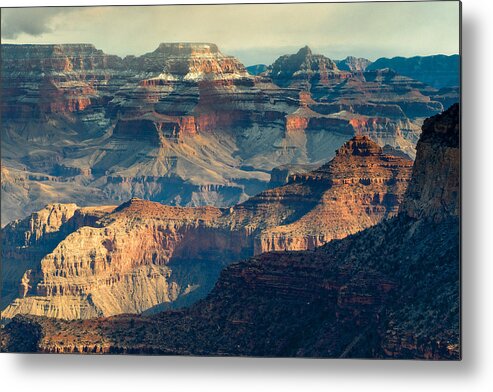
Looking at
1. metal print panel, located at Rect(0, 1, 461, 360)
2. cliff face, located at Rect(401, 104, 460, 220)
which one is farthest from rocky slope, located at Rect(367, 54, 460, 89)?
cliff face, located at Rect(401, 104, 460, 220)

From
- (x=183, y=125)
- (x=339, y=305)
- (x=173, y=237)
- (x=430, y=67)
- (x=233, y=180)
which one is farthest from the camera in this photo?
(x=183, y=125)

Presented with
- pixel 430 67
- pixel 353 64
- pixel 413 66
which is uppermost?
pixel 353 64

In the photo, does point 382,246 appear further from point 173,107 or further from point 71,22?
point 173,107

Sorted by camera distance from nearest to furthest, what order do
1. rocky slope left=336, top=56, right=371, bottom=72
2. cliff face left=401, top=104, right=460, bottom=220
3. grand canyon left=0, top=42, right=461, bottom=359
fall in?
cliff face left=401, top=104, right=460, bottom=220 < grand canyon left=0, top=42, right=461, bottom=359 < rocky slope left=336, top=56, right=371, bottom=72

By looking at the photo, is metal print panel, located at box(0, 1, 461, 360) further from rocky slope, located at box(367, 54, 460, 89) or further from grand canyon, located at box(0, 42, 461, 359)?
rocky slope, located at box(367, 54, 460, 89)

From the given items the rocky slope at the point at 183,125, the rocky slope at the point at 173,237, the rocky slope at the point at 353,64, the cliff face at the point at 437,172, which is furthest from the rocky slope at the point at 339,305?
the rocky slope at the point at 183,125

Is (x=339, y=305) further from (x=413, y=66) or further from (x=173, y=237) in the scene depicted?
(x=173, y=237)

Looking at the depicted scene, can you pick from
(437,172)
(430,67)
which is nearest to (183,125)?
(430,67)
